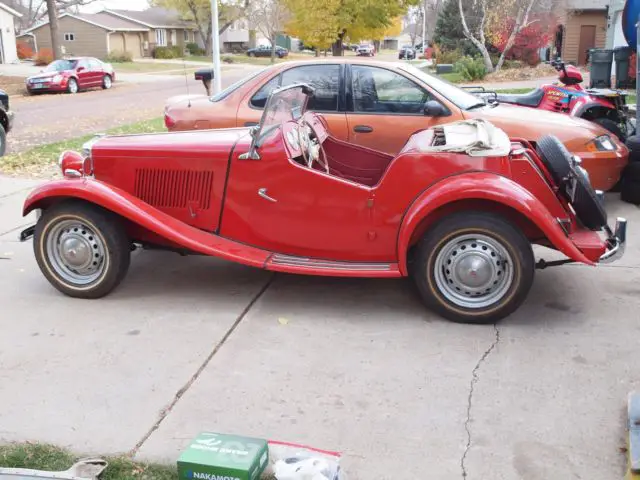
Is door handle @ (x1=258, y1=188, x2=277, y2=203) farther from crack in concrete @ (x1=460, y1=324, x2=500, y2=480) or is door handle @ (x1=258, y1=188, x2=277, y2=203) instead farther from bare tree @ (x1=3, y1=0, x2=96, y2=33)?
bare tree @ (x1=3, y1=0, x2=96, y2=33)

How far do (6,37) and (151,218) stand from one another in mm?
50173

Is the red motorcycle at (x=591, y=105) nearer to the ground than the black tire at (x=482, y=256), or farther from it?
farther from it

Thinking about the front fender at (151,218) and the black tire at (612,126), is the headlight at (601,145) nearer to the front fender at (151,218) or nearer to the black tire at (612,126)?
the black tire at (612,126)

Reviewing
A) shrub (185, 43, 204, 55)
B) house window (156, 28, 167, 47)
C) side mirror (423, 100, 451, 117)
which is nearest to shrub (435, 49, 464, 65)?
side mirror (423, 100, 451, 117)

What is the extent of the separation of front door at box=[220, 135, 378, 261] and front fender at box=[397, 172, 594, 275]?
1.07 ft

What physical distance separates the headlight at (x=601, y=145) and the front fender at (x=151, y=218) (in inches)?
161

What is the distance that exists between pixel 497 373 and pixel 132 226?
293cm

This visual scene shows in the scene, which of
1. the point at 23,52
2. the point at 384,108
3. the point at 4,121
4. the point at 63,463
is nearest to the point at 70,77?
the point at 4,121

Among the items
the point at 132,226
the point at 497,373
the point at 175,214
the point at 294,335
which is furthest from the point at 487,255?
the point at 132,226

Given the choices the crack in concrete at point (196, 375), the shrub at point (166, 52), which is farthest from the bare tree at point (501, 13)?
the shrub at point (166, 52)

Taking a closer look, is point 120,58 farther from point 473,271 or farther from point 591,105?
point 473,271

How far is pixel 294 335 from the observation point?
182 inches

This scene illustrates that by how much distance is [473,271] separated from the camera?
4.62m

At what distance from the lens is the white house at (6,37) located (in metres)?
47.8
